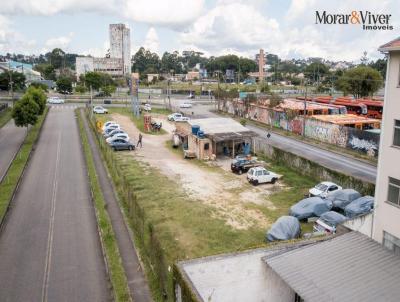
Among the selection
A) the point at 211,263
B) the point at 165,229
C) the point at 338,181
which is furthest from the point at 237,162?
the point at 211,263

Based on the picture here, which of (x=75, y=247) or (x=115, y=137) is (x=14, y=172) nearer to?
(x=115, y=137)

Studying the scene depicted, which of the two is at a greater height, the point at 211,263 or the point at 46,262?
the point at 211,263

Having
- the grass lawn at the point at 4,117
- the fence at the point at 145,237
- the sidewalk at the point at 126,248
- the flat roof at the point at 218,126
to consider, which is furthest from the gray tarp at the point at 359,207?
the grass lawn at the point at 4,117

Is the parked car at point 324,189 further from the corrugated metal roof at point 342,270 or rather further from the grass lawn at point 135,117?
the grass lawn at point 135,117

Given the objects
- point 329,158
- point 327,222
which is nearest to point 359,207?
point 327,222

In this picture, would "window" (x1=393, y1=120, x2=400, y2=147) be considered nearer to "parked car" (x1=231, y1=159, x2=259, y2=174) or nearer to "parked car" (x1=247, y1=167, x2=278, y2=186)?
"parked car" (x1=247, y1=167, x2=278, y2=186)

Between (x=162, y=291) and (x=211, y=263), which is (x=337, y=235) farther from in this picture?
(x=162, y=291)
